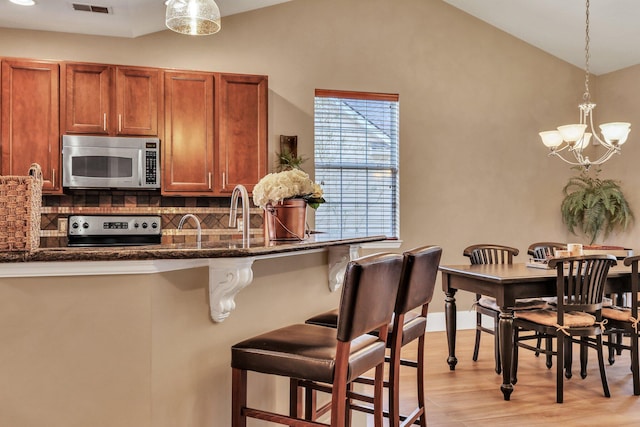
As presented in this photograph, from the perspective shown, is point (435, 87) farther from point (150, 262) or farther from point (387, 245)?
point (150, 262)

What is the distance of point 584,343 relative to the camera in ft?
11.7

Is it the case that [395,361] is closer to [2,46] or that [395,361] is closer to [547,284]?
[547,284]

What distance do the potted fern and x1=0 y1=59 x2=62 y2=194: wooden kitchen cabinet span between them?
4865 millimetres

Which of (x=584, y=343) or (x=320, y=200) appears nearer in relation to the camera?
(x=320, y=200)

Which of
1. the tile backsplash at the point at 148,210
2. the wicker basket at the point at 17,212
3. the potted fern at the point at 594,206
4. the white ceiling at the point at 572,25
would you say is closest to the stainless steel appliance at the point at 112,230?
the tile backsplash at the point at 148,210

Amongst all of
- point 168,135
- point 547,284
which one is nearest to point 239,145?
point 168,135

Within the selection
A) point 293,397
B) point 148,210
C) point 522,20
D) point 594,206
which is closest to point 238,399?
point 293,397

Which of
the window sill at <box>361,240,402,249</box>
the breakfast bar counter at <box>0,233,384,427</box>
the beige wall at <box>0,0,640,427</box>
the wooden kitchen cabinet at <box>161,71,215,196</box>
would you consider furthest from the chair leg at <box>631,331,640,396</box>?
the wooden kitchen cabinet at <box>161,71,215,196</box>

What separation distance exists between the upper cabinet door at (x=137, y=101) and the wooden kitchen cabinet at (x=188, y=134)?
0.10m

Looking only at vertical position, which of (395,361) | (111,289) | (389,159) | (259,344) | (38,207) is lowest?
(395,361)

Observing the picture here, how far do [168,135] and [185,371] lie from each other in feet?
9.57

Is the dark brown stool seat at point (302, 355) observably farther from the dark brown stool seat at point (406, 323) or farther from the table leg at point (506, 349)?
the table leg at point (506, 349)

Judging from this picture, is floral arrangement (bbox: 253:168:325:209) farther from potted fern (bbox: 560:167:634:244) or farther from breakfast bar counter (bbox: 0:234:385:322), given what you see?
potted fern (bbox: 560:167:634:244)

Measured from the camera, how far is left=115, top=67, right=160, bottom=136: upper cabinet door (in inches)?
169
